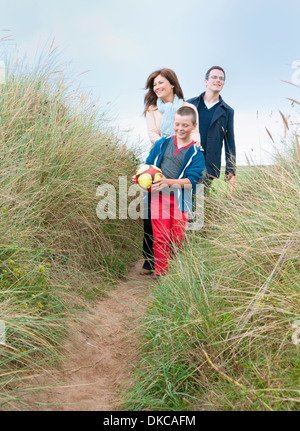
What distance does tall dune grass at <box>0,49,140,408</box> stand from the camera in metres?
3.24

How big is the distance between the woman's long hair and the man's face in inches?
35.3

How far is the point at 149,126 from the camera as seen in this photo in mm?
5711

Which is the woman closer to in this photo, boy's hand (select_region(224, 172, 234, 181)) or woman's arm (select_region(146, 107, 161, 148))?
woman's arm (select_region(146, 107, 161, 148))

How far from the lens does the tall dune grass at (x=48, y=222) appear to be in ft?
10.6

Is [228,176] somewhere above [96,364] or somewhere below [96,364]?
above

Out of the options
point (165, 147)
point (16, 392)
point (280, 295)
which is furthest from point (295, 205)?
point (16, 392)

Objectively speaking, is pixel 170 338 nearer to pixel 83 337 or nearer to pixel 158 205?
pixel 83 337

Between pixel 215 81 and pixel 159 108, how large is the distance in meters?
1.18

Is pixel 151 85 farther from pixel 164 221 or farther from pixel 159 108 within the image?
pixel 164 221

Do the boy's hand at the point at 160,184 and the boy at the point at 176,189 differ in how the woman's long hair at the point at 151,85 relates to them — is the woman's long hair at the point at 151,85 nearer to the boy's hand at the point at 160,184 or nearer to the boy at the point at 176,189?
the boy at the point at 176,189

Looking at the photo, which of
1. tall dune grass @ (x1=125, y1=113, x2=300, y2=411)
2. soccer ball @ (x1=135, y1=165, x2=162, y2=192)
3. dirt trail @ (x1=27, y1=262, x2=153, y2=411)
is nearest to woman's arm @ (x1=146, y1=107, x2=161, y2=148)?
soccer ball @ (x1=135, y1=165, x2=162, y2=192)

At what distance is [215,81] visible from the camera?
6.32m

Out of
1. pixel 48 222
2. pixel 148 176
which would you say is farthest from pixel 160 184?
pixel 48 222

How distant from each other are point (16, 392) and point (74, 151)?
3050 mm
